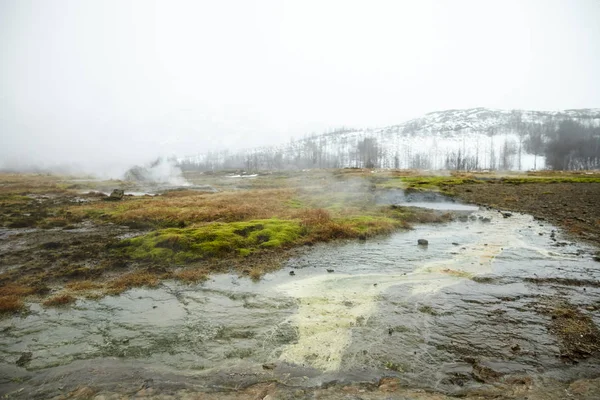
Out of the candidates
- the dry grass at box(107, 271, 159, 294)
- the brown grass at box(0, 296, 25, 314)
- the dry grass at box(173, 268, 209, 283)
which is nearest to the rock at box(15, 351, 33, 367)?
the brown grass at box(0, 296, 25, 314)

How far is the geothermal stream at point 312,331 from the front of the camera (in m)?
7.67

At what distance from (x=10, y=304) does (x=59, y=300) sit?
1.45 meters

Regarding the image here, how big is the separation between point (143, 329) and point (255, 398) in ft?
16.8

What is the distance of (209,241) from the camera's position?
18469mm

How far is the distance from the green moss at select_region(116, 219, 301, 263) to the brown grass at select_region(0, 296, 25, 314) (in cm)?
551

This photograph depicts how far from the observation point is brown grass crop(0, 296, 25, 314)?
11094 mm

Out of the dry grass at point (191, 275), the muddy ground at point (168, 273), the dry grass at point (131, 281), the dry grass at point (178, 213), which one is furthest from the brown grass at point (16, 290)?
the dry grass at point (178, 213)

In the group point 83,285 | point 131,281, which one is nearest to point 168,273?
point 131,281

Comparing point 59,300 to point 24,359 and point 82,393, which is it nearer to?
point 24,359

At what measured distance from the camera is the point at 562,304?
437 inches

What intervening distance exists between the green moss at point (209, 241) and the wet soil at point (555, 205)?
19.4m

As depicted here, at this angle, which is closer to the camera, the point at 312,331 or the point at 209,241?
the point at 312,331

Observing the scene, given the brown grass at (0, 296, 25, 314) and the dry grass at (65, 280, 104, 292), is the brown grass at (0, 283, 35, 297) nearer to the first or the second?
the brown grass at (0, 296, 25, 314)

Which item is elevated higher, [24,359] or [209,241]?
[209,241]
